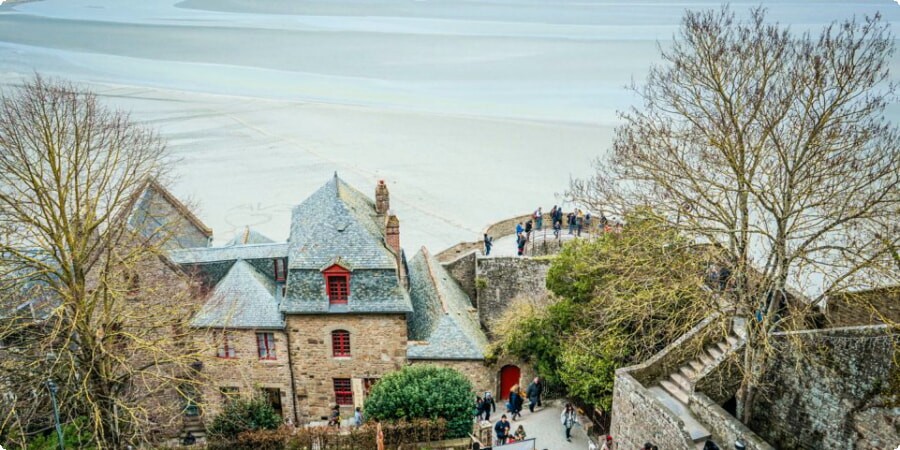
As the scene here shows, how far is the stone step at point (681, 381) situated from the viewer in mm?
20703

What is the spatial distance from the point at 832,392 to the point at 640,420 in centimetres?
503

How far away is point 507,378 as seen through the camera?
2841 cm

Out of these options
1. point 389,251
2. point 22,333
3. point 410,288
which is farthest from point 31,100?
point 410,288

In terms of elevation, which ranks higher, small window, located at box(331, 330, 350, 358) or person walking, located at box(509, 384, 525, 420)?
small window, located at box(331, 330, 350, 358)

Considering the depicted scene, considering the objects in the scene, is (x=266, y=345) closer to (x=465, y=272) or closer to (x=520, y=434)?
(x=520, y=434)

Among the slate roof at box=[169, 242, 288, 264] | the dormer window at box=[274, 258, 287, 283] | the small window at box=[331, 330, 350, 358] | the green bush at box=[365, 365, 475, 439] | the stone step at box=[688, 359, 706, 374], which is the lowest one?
the green bush at box=[365, 365, 475, 439]

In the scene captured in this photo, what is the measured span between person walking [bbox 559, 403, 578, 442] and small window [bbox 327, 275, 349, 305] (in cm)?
913

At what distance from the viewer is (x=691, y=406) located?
1991 cm

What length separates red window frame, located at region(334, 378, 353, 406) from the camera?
27.4m

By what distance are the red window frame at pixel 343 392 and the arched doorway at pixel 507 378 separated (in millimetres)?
6205

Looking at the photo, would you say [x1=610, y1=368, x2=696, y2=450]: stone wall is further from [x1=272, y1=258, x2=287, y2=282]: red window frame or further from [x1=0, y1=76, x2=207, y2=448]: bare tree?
[x1=272, y1=258, x2=287, y2=282]: red window frame

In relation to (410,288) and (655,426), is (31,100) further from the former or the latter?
(655,426)

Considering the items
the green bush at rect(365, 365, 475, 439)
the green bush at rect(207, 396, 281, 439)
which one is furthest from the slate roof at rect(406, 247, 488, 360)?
the green bush at rect(207, 396, 281, 439)

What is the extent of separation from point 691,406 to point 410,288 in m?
14.1
